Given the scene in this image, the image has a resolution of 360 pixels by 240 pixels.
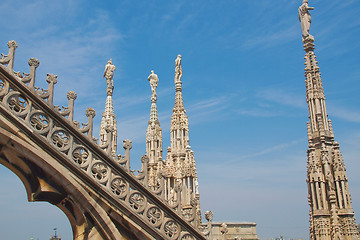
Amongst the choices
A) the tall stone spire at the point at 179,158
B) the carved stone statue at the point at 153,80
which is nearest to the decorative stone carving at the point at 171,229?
the tall stone spire at the point at 179,158

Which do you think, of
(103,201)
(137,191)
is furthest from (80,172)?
(137,191)

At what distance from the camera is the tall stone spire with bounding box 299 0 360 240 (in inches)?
639

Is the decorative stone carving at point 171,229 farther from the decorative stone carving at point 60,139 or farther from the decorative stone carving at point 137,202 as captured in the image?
the decorative stone carving at point 60,139

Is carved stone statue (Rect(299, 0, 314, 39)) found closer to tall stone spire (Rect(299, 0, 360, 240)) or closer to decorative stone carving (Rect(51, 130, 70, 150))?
tall stone spire (Rect(299, 0, 360, 240))

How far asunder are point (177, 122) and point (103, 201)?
16.4 meters

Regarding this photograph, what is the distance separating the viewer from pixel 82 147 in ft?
27.6

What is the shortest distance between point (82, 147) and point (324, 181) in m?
12.1

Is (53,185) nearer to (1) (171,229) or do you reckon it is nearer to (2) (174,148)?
(1) (171,229)

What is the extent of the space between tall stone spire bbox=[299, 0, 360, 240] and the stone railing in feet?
30.8

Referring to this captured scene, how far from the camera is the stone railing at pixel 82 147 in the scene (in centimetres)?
798

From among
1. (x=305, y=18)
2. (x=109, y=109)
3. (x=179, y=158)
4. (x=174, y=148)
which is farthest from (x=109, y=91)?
(x=305, y=18)

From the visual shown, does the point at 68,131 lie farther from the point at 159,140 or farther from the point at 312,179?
the point at 159,140

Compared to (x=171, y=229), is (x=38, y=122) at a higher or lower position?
higher

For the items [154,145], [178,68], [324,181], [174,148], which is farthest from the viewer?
[154,145]
